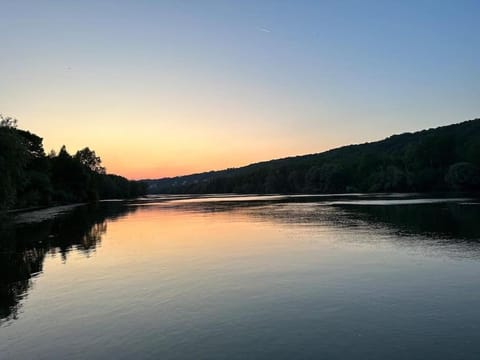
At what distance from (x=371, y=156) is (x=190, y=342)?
557 feet

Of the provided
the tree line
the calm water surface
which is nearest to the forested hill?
the tree line

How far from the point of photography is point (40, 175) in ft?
285

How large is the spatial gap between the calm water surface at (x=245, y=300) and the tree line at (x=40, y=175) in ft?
89.9

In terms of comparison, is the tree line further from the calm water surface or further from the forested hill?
the forested hill

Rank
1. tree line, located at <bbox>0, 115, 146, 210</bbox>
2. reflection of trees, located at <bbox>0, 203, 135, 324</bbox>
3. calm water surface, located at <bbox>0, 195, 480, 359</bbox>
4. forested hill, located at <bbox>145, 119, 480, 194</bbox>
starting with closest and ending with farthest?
calm water surface, located at <bbox>0, 195, 480, 359</bbox>
reflection of trees, located at <bbox>0, 203, 135, 324</bbox>
tree line, located at <bbox>0, 115, 146, 210</bbox>
forested hill, located at <bbox>145, 119, 480, 194</bbox>

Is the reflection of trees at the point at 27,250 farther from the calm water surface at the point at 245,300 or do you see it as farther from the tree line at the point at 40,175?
the tree line at the point at 40,175

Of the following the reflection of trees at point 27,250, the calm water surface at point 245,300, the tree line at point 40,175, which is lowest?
the calm water surface at point 245,300

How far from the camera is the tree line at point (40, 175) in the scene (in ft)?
168

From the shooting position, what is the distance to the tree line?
51.1m

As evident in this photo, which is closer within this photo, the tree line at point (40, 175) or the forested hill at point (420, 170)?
the tree line at point (40, 175)

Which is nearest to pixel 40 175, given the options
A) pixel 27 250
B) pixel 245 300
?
pixel 27 250

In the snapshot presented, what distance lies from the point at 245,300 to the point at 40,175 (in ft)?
272

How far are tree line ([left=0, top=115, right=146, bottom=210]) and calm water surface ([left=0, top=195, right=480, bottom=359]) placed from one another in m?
27.4

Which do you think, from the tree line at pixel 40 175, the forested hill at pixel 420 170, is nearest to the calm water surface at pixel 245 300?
the tree line at pixel 40 175
